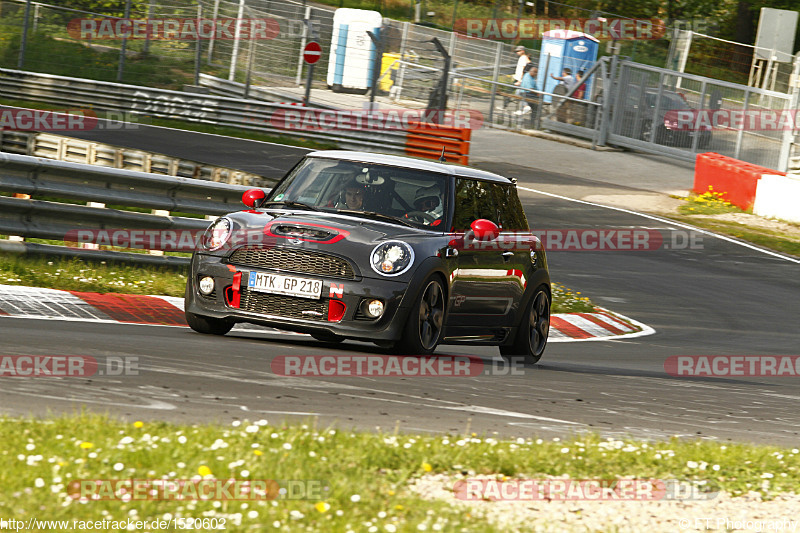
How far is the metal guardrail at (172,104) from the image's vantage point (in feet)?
88.0

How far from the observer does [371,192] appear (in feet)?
29.3

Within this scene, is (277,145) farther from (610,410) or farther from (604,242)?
(610,410)

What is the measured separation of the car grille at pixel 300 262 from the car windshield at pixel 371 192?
0.75 metres

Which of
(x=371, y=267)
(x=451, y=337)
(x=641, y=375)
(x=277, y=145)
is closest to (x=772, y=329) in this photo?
(x=641, y=375)

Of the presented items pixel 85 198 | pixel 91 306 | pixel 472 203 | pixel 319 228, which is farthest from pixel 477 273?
pixel 85 198

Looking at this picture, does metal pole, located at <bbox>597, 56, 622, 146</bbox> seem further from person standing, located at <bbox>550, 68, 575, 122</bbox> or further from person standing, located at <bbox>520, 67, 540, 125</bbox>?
person standing, located at <bbox>520, 67, 540, 125</bbox>

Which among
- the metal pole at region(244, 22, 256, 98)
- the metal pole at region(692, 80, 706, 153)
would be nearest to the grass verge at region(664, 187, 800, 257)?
the metal pole at region(692, 80, 706, 153)

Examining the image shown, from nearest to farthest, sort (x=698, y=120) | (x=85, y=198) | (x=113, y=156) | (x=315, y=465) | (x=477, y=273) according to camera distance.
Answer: (x=315, y=465) < (x=477, y=273) < (x=85, y=198) < (x=113, y=156) < (x=698, y=120)

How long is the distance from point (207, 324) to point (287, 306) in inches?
39.6

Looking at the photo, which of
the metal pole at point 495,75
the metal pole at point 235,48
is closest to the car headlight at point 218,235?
the metal pole at point 235,48

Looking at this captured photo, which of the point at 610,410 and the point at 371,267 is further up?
the point at 371,267

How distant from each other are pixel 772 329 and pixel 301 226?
8.13 meters

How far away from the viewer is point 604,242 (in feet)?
66.4

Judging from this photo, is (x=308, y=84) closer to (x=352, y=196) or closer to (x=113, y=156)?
(x=113, y=156)
